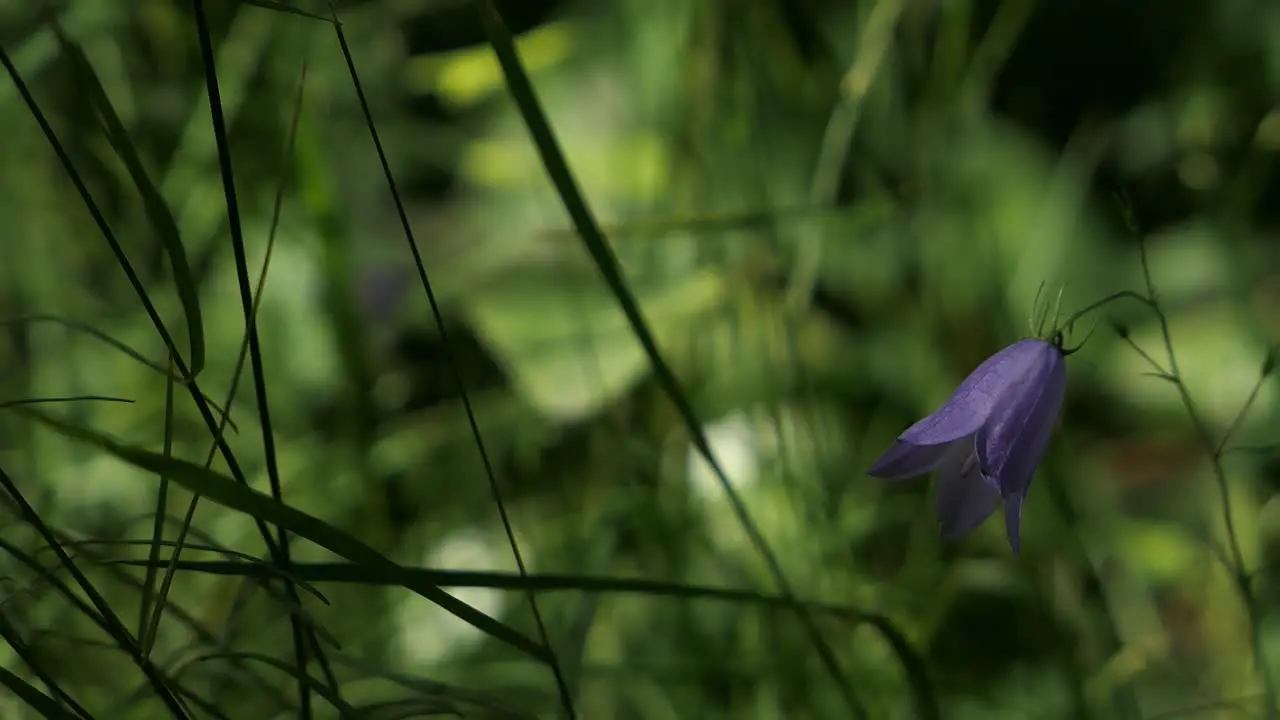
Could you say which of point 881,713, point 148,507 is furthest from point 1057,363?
point 148,507

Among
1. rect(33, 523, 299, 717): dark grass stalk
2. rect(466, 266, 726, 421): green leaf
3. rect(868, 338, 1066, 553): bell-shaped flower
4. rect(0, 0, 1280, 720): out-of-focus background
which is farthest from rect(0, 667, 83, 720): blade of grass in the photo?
rect(466, 266, 726, 421): green leaf

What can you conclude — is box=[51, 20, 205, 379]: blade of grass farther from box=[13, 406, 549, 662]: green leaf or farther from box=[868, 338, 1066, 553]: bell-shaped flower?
box=[868, 338, 1066, 553]: bell-shaped flower

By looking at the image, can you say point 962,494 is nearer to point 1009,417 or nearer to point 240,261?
point 1009,417

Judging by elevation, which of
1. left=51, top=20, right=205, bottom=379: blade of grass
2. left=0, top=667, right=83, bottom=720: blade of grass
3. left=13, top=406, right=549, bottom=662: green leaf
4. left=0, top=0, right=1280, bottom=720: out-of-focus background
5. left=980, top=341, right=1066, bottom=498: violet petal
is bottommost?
left=0, top=667, right=83, bottom=720: blade of grass

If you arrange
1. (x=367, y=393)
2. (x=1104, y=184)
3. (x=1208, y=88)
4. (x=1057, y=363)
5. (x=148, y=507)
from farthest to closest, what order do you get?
(x=1104, y=184) → (x=1208, y=88) → (x=148, y=507) → (x=367, y=393) → (x=1057, y=363)

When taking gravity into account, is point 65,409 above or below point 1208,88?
below

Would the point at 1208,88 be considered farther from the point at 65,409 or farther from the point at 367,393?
the point at 65,409
